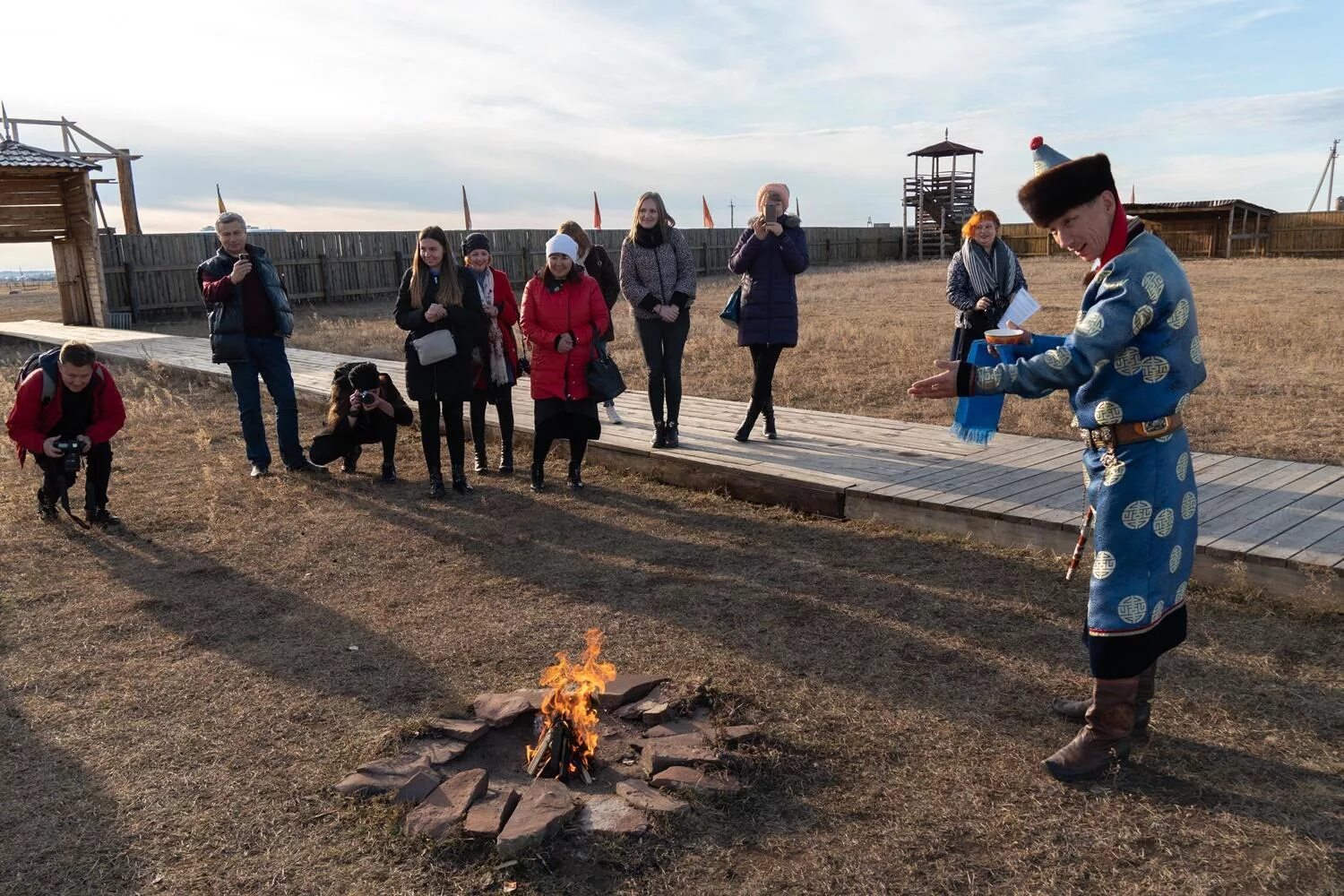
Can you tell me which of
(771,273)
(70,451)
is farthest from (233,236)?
(771,273)

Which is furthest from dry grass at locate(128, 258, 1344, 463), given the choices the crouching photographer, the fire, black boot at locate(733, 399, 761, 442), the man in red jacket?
the man in red jacket

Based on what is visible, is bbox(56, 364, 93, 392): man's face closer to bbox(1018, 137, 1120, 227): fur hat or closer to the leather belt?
bbox(1018, 137, 1120, 227): fur hat

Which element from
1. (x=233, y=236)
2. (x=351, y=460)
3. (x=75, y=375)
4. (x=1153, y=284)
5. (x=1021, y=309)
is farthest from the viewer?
(x=351, y=460)

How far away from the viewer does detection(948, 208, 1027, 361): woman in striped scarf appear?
21.4 feet

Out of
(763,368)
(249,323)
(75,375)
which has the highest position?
(249,323)

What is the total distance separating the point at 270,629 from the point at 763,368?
3.84 meters

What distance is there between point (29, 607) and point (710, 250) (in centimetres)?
3291

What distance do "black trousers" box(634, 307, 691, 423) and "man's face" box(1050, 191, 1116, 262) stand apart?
416cm

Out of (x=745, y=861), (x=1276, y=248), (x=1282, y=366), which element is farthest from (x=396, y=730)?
(x=1276, y=248)

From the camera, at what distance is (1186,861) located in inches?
107

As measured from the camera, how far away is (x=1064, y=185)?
9.58ft

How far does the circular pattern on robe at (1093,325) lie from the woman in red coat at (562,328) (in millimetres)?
4118

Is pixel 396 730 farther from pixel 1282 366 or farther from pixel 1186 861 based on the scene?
pixel 1282 366

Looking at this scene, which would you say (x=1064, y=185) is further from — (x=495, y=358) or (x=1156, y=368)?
(x=495, y=358)
